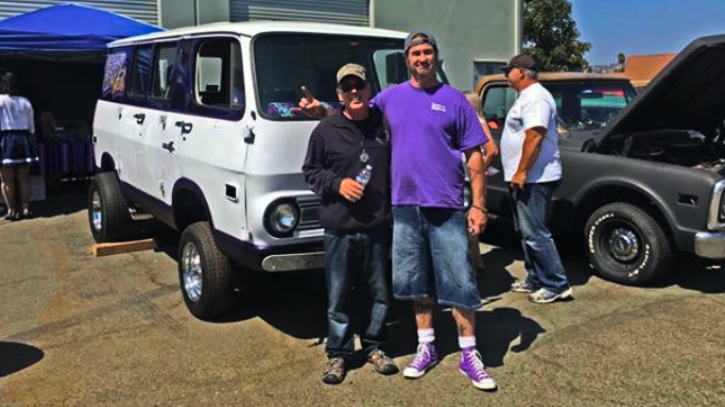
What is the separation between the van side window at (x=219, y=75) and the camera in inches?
170

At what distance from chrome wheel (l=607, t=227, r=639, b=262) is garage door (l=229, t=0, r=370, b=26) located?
32.1ft

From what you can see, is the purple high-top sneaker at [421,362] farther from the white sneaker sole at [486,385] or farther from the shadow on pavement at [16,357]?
the shadow on pavement at [16,357]

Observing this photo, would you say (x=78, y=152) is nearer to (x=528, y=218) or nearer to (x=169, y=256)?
(x=169, y=256)

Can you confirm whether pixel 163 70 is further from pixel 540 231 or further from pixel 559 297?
pixel 559 297

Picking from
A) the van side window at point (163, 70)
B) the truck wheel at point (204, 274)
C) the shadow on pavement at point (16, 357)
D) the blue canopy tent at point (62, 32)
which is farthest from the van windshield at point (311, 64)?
the blue canopy tent at point (62, 32)

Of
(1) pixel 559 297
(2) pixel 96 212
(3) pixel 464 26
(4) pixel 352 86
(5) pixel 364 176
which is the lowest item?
(1) pixel 559 297

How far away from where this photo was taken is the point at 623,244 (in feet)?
18.5

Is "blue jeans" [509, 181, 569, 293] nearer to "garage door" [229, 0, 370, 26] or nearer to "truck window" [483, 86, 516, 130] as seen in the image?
"truck window" [483, 86, 516, 130]

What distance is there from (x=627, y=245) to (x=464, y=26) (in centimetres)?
1170

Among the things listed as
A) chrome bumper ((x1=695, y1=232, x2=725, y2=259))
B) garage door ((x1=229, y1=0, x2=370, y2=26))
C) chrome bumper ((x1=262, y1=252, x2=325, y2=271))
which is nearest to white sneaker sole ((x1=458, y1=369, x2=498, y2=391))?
chrome bumper ((x1=262, y1=252, x2=325, y2=271))

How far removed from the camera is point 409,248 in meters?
3.78

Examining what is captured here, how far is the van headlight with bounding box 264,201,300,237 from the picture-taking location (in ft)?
13.1

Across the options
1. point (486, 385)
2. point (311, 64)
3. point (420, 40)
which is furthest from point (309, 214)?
point (486, 385)

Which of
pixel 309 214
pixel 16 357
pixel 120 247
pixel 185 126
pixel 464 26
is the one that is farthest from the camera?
pixel 464 26
